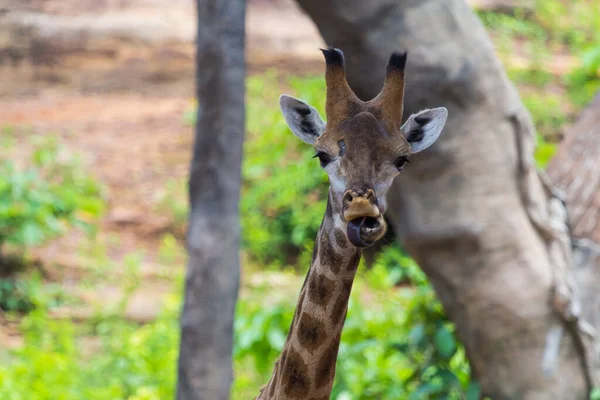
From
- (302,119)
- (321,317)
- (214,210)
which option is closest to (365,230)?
(321,317)

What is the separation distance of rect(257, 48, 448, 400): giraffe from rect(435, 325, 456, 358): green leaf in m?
2.37

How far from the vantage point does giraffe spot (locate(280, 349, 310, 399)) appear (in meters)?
2.68

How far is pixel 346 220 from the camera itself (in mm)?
2299

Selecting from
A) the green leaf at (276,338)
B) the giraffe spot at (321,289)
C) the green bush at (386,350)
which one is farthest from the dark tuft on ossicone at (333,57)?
the green leaf at (276,338)

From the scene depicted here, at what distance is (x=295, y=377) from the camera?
8.85 ft

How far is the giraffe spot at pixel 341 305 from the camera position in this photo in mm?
2572

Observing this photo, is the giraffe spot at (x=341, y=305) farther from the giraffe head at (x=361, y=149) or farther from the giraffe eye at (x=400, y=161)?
the giraffe eye at (x=400, y=161)

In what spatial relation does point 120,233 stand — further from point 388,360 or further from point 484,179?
point 484,179

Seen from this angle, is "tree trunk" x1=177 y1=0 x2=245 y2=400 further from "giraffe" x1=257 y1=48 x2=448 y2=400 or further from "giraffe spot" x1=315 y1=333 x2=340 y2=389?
"giraffe spot" x1=315 y1=333 x2=340 y2=389

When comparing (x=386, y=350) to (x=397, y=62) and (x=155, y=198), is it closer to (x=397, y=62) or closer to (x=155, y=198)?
(x=397, y=62)

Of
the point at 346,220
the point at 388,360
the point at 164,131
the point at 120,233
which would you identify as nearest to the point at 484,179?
the point at 388,360

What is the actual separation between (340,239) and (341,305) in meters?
0.21

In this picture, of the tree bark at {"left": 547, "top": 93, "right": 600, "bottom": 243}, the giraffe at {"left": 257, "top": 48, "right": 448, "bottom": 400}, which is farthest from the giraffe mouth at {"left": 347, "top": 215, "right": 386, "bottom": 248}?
the tree bark at {"left": 547, "top": 93, "right": 600, "bottom": 243}

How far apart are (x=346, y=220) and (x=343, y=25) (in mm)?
2328
